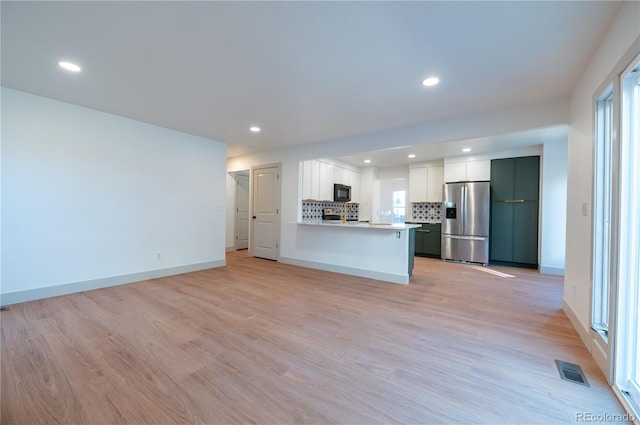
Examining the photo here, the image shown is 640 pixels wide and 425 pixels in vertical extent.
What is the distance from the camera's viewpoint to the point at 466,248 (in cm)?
584

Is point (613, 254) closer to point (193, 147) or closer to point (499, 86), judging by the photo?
point (499, 86)

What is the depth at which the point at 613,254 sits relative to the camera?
172 centimetres

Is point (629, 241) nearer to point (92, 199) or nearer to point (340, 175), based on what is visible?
point (340, 175)

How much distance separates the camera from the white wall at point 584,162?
177 cm

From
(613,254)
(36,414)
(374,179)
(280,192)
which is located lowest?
(36,414)

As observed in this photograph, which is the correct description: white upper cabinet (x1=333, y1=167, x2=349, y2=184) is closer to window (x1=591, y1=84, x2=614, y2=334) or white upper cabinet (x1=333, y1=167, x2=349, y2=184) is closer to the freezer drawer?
the freezer drawer

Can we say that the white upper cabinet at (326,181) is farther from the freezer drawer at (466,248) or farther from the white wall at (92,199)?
the freezer drawer at (466,248)

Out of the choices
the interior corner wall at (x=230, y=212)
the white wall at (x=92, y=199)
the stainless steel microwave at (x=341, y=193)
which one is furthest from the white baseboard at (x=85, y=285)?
the stainless steel microwave at (x=341, y=193)

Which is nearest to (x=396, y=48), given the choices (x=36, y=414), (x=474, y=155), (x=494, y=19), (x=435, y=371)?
(x=494, y=19)

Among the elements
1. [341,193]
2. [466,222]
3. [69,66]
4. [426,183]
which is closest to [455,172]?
[426,183]

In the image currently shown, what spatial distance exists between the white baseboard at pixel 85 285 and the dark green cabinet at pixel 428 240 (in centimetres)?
533

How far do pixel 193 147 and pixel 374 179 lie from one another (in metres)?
4.95

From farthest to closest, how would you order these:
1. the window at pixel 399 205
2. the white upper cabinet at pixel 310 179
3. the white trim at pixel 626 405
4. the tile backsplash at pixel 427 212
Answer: the window at pixel 399 205
the tile backsplash at pixel 427 212
the white upper cabinet at pixel 310 179
the white trim at pixel 626 405

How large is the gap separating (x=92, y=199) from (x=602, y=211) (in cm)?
590
